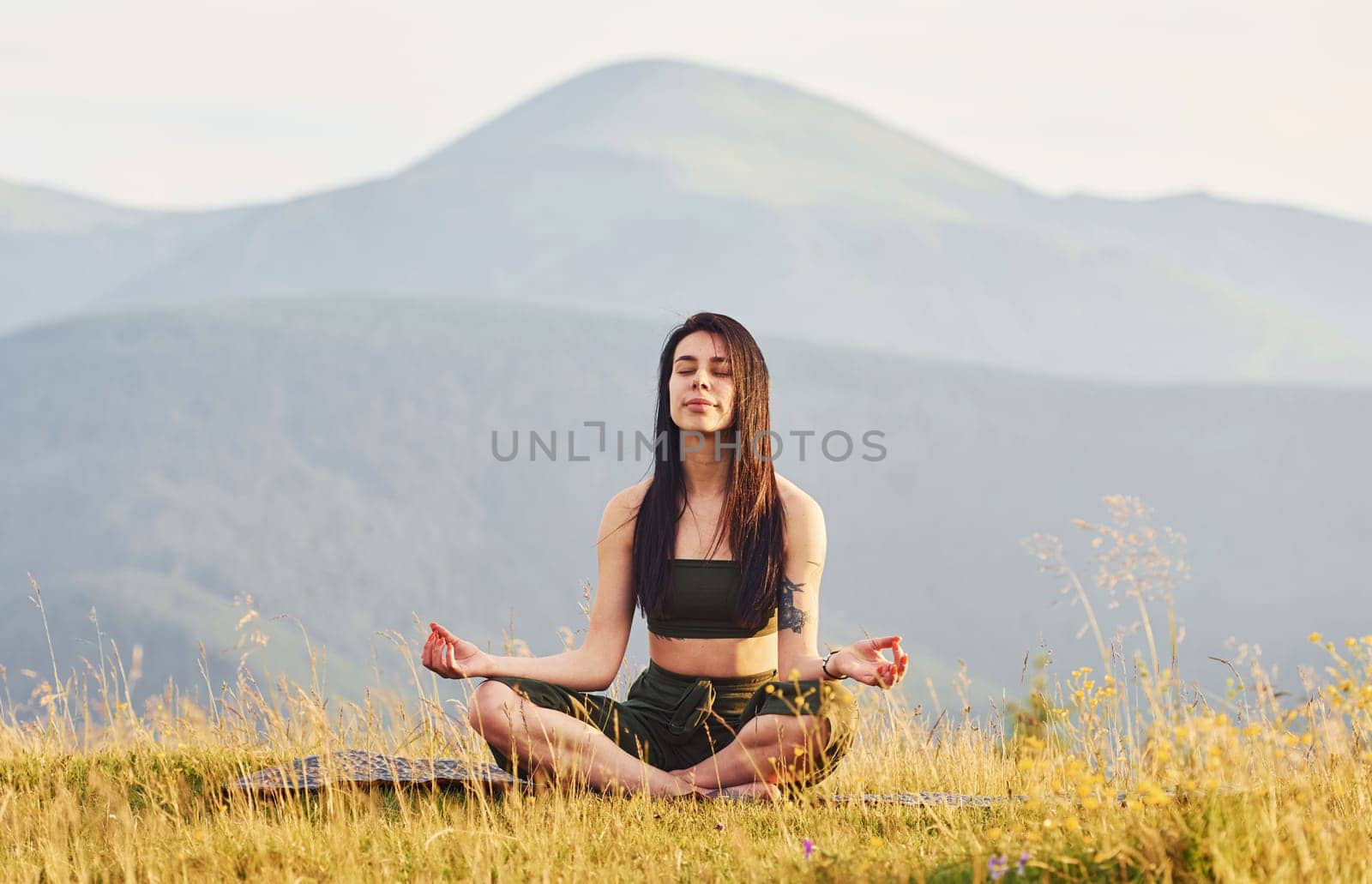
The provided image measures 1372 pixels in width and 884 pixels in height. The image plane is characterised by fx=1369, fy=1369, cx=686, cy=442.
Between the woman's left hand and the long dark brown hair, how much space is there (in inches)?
18.5

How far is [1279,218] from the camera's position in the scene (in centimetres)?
17362

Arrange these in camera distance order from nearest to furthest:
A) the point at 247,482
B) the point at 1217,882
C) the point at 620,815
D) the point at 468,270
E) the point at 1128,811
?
the point at 1217,882 → the point at 1128,811 → the point at 620,815 → the point at 247,482 → the point at 468,270

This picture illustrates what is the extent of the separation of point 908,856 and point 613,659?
66.0 inches

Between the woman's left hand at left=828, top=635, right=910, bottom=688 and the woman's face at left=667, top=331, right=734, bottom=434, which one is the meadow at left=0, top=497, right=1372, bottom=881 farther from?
the woman's face at left=667, top=331, right=734, bottom=434

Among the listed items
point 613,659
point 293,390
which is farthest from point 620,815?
point 293,390

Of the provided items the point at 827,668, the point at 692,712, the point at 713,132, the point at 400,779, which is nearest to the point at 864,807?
the point at 827,668

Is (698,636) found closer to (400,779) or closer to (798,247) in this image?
(400,779)

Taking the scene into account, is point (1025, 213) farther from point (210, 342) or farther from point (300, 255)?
point (210, 342)

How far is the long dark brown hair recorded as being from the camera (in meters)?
4.63

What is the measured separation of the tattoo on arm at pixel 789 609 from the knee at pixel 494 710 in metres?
0.94

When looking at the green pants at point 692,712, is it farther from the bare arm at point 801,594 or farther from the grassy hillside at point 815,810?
the grassy hillside at point 815,810

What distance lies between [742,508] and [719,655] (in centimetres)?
51

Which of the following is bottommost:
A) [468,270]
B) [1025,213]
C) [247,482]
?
[247,482]

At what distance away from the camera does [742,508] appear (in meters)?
4.67
